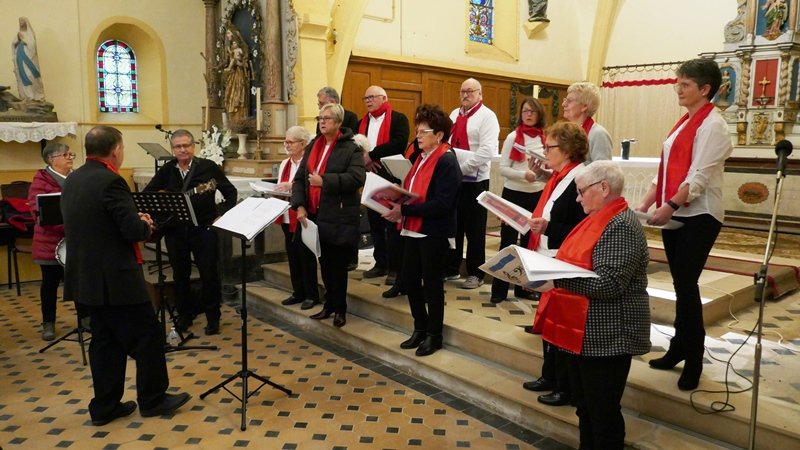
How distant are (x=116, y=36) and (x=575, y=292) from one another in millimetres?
9166

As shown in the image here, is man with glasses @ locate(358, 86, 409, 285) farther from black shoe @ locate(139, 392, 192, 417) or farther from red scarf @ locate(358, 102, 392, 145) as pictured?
black shoe @ locate(139, 392, 192, 417)

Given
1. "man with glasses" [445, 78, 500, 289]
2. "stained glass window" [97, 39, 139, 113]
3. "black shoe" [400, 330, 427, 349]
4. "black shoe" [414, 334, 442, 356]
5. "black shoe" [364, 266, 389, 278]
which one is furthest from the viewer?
"stained glass window" [97, 39, 139, 113]

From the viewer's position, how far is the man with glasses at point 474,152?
4629 mm

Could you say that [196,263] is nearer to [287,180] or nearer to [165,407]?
[287,180]

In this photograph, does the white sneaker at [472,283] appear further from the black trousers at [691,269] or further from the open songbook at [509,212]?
the black trousers at [691,269]

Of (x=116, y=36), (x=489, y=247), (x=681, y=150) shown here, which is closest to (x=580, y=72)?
(x=489, y=247)

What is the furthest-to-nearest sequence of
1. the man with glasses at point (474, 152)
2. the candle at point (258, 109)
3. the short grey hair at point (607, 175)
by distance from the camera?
the candle at point (258, 109) → the man with glasses at point (474, 152) → the short grey hair at point (607, 175)

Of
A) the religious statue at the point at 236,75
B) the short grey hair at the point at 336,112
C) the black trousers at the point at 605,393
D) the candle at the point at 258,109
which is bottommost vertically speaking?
the black trousers at the point at 605,393

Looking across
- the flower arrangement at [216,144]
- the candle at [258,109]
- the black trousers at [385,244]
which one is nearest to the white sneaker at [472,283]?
the black trousers at [385,244]

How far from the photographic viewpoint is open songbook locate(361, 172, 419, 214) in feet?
11.7

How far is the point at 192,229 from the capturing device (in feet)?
15.4

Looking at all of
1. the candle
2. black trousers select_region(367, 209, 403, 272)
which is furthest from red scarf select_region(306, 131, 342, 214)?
the candle

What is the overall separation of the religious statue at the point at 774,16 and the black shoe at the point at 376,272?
20.3 ft

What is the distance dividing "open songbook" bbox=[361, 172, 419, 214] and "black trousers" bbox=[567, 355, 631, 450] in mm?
1571
